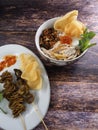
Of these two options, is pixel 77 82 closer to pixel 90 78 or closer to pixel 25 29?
pixel 90 78

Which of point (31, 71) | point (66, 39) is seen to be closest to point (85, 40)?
point (66, 39)

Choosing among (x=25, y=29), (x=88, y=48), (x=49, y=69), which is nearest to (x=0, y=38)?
(x=25, y=29)

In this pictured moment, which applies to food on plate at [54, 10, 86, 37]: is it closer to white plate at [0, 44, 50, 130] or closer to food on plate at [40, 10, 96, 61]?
food on plate at [40, 10, 96, 61]

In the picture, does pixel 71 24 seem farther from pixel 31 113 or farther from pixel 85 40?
pixel 31 113

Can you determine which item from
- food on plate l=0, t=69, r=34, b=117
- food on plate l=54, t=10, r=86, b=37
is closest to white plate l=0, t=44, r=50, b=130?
food on plate l=0, t=69, r=34, b=117

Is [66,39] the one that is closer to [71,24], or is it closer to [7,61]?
[71,24]

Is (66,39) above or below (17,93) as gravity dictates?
above
